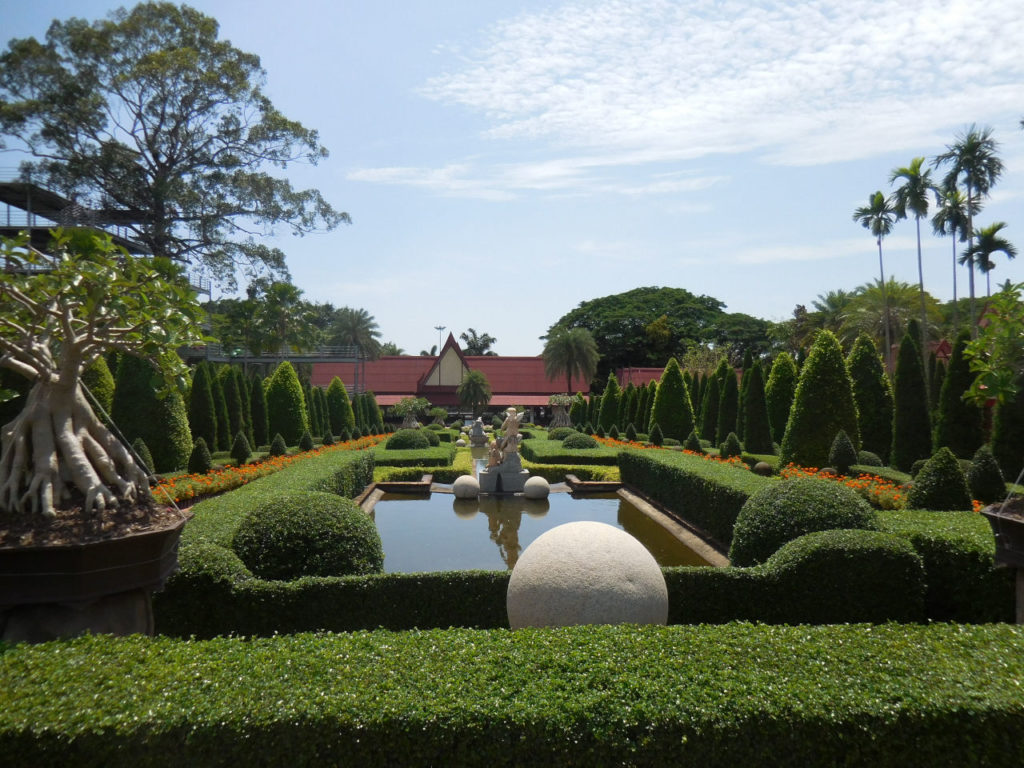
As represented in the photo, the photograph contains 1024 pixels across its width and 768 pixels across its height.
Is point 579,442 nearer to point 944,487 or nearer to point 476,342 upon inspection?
point 944,487

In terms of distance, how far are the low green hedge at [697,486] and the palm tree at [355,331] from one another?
52.9 metres

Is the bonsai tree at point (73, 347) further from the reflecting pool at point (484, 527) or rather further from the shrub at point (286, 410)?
the shrub at point (286, 410)

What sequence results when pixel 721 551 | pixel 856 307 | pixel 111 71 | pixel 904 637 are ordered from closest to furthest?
pixel 904 637 → pixel 721 551 → pixel 111 71 → pixel 856 307

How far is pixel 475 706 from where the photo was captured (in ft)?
12.5

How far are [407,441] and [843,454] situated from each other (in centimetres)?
1681

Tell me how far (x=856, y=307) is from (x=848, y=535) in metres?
46.3

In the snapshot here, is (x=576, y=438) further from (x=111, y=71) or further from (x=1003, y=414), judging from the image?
(x=111, y=71)

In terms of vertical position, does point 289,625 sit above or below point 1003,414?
below

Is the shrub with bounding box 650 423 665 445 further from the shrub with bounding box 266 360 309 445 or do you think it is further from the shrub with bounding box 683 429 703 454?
the shrub with bounding box 266 360 309 445

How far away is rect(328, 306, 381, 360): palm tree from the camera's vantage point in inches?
2736

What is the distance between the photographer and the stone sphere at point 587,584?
5840 mm

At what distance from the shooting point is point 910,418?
1744cm

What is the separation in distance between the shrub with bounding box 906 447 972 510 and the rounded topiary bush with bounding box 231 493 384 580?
8.24 m

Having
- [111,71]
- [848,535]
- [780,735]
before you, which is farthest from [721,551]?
[111,71]
